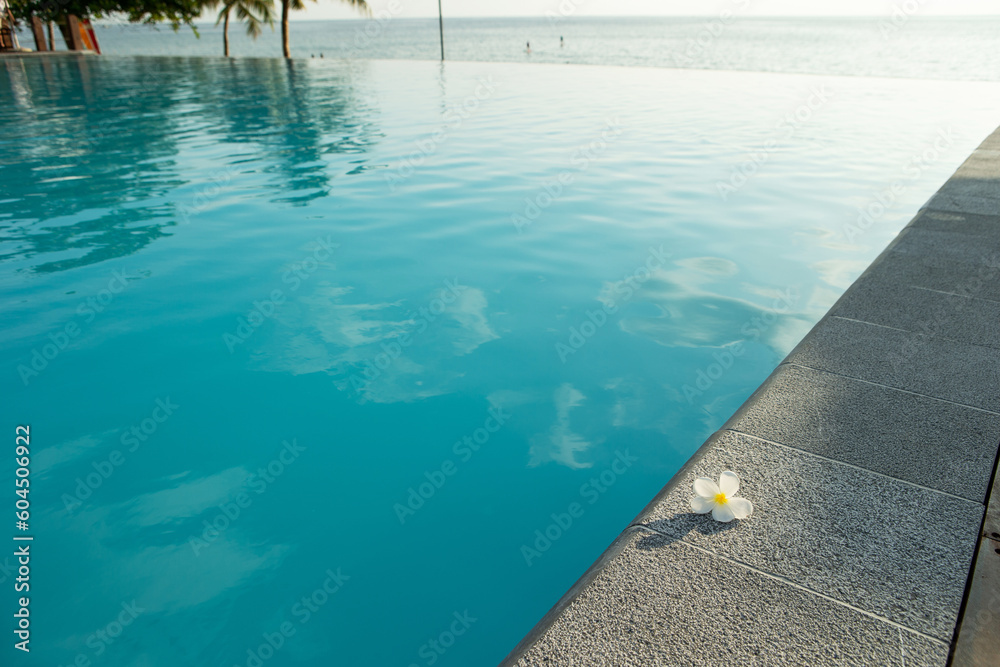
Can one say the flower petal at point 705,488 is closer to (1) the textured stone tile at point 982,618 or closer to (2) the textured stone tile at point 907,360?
(1) the textured stone tile at point 982,618

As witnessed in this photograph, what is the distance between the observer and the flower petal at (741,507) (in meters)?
2.23


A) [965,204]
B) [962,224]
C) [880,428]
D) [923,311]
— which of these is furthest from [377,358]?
[965,204]

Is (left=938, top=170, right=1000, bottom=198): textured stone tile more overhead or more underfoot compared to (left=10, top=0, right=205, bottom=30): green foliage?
more underfoot

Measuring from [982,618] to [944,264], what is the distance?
3757mm

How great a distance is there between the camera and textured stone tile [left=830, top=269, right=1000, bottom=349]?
364 centimetres

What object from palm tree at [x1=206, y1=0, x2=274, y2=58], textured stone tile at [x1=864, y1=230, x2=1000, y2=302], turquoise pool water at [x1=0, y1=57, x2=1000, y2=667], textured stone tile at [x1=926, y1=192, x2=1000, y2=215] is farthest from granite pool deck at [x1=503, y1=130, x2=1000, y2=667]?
palm tree at [x1=206, y1=0, x2=274, y2=58]

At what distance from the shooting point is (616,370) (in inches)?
197

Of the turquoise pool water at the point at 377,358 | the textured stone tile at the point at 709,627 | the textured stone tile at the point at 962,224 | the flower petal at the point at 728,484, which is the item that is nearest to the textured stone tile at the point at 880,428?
the flower petal at the point at 728,484

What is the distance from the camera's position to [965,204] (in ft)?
20.4

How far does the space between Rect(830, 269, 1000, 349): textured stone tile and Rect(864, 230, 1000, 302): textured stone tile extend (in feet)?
0.47

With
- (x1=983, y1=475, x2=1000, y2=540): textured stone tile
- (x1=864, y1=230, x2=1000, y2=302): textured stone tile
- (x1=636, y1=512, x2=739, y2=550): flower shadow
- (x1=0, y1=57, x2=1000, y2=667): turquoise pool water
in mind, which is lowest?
(x1=0, y1=57, x2=1000, y2=667): turquoise pool water

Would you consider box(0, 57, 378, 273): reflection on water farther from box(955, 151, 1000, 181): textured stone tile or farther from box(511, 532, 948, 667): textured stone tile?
box(955, 151, 1000, 181): textured stone tile

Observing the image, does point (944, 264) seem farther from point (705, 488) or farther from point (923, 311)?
point (705, 488)

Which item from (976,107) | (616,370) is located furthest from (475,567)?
(976,107)
